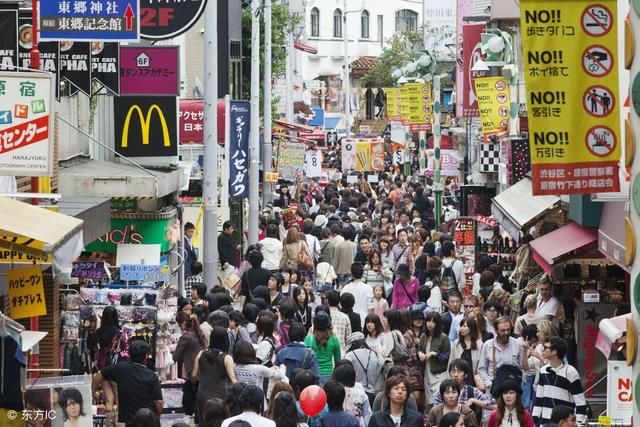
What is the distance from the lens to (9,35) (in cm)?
1473

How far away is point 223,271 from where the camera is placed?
25.8 meters

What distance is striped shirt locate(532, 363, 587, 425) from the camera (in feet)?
45.1

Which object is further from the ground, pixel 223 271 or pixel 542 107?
pixel 542 107

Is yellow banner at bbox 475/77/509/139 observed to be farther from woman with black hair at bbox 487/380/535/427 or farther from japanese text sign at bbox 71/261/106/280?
woman with black hair at bbox 487/380/535/427

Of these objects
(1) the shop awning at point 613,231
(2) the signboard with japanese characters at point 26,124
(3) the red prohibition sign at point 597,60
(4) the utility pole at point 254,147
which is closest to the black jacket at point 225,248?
(4) the utility pole at point 254,147

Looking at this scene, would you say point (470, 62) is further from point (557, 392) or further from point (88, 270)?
point (557, 392)

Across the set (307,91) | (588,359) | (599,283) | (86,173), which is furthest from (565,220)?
(307,91)

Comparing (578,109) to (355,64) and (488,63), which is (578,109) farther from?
(355,64)

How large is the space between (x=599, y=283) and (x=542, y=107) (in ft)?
23.7

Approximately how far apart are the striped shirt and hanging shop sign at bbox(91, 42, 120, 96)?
7142mm

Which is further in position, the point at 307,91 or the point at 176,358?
the point at 307,91

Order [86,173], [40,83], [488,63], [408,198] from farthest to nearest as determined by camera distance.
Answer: [408,198]
[488,63]
[86,173]
[40,83]

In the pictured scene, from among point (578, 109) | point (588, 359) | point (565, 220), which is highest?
point (578, 109)

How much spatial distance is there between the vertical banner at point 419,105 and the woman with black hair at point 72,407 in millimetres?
32314
